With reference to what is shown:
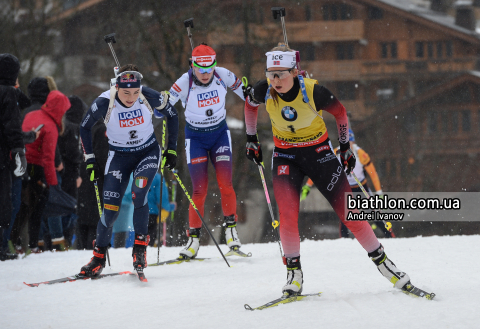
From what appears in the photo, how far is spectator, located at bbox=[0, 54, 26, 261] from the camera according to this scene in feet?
21.9

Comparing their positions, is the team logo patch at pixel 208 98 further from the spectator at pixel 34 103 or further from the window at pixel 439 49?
the window at pixel 439 49

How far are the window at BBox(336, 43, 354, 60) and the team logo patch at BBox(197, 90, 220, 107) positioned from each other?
22.5 m

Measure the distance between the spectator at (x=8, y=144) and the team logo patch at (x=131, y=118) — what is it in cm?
169

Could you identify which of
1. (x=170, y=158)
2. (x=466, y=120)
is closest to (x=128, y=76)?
(x=170, y=158)

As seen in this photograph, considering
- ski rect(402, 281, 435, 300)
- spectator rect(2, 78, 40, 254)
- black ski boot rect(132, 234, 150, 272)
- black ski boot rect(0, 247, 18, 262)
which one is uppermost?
spectator rect(2, 78, 40, 254)

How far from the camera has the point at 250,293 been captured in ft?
16.3

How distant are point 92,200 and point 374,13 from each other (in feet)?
77.2

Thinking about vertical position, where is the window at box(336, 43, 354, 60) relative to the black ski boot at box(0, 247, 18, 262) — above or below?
above

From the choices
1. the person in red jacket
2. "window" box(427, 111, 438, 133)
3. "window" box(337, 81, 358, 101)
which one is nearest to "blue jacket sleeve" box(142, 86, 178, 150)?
the person in red jacket

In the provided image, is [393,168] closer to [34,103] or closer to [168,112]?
[34,103]

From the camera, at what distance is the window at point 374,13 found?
2866 centimetres

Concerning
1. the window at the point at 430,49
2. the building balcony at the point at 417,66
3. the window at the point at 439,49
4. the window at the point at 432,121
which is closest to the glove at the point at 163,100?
the building balcony at the point at 417,66

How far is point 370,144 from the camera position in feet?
84.3

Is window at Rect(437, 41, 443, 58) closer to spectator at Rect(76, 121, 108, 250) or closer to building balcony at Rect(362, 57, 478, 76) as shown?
building balcony at Rect(362, 57, 478, 76)
